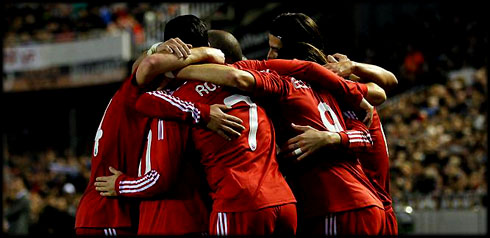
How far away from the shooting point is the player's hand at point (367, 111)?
521cm

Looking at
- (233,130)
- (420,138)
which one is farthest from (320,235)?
(420,138)

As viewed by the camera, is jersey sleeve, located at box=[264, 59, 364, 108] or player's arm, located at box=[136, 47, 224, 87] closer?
player's arm, located at box=[136, 47, 224, 87]

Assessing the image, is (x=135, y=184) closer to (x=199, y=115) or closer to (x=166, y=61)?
(x=199, y=115)

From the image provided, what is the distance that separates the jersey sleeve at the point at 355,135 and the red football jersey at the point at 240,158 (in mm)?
409

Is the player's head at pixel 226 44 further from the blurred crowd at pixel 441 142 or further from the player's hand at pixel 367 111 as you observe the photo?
the blurred crowd at pixel 441 142

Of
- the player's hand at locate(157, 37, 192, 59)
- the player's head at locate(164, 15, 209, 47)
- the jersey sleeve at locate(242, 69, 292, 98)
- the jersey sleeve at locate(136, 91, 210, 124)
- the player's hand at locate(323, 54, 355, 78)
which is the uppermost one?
the player's head at locate(164, 15, 209, 47)

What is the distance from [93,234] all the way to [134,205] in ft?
0.91

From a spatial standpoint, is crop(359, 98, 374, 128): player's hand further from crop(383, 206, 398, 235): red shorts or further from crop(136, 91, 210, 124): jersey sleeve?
crop(136, 91, 210, 124): jersey sleeve

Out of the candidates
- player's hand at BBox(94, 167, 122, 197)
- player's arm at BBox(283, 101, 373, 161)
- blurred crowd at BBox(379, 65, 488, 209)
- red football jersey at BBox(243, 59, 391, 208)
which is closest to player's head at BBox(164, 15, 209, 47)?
red football jersey at BBox(243, 59, 391, 208)

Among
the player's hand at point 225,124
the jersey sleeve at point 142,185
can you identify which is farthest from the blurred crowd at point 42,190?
the player's hand at point 225,124

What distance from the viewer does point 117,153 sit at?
205 inches

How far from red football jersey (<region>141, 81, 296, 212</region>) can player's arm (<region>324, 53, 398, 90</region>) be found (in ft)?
2.19

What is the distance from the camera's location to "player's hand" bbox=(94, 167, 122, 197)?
16.6 ft

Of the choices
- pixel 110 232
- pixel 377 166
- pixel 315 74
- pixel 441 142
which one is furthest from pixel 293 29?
pixel 441 142
